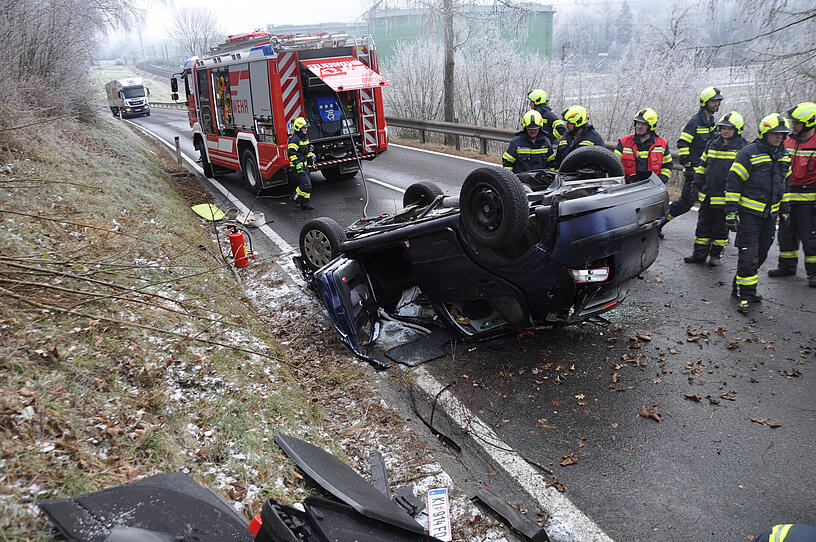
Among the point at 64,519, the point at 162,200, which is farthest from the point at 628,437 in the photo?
the point at 162,200

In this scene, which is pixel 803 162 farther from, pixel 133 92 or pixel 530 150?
pixel 133 92

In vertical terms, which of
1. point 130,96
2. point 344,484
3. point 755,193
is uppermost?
point 130,96

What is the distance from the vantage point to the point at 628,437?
11.9 feet

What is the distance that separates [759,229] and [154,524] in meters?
5.80

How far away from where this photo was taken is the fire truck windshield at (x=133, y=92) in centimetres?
3634

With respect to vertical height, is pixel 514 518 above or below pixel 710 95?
below

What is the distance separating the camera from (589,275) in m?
4.04

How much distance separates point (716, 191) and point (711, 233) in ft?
1.62

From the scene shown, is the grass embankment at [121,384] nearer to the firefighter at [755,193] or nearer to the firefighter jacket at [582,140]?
the firefighter at [755,193]

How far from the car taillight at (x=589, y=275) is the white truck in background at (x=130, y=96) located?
1523 inches

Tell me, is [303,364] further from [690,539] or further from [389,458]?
[690,539]

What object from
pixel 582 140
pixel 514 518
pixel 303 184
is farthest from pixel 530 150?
pixel 514 518

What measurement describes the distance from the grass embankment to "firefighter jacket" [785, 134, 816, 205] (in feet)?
18.2

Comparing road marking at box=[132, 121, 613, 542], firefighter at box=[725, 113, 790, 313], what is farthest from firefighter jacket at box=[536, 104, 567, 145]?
road marking at box=[132, 121, 613, 542]
